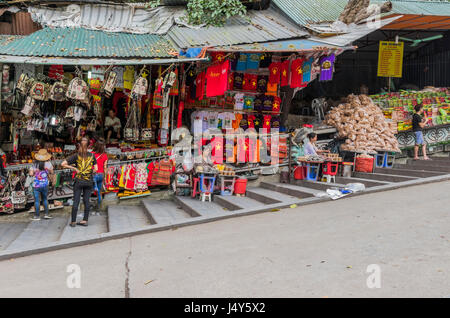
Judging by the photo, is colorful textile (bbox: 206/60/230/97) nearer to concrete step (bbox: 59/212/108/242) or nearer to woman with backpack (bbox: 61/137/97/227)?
woman with backpack (bbox: 61/137/97/227)

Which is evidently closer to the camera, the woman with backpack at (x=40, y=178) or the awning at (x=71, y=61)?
the awning at (x=71, y=61)

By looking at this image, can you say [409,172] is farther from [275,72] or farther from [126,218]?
[126,218]

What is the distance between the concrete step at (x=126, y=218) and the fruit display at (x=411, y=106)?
7.55m

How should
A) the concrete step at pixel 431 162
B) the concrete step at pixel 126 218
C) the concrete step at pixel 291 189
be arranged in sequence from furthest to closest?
the concrete step at pixel 431 162 < the concrete step at pixel 291 189 < the concrete step at pixel 126 218

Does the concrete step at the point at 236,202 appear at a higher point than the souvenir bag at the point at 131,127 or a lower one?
lower

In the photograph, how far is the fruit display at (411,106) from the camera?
41.8 feet

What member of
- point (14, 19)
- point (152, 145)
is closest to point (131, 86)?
point (152, 145)

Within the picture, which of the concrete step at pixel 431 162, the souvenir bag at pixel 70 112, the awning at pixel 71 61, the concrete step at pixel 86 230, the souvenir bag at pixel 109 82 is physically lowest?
the concrete step at pixel 86 230

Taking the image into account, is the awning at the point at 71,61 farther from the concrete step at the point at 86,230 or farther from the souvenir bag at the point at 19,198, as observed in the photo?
the concrete step at the point at 86,230

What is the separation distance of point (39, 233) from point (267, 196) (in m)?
4.88

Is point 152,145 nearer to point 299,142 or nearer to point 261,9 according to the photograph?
point 299,142

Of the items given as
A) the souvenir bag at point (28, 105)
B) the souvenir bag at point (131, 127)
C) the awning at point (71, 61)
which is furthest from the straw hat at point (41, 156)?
the souvenir bag at point (131, 127)

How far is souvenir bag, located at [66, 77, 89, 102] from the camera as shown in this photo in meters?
10.0

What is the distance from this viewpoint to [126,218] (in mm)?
9633
